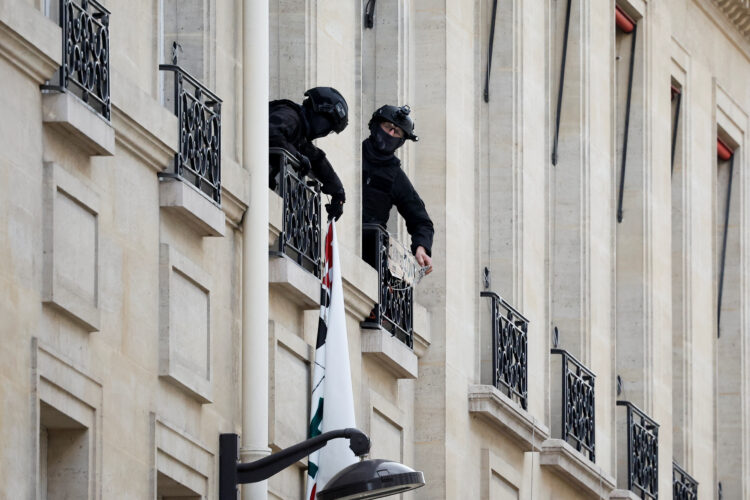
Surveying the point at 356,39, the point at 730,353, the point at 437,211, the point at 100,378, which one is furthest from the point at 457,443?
the point at 730,353

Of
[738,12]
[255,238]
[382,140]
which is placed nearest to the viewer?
[255,238]

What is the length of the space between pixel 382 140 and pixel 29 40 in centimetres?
667

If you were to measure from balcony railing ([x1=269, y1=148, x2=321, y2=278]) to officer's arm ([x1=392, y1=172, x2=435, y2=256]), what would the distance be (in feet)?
4.90

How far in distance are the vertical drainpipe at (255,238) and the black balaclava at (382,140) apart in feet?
9.82

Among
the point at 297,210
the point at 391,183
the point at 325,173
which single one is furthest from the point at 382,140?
the point at 297,210

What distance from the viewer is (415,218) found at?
2258 cm

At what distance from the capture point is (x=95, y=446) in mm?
17234

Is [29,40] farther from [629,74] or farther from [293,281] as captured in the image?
[629,74]

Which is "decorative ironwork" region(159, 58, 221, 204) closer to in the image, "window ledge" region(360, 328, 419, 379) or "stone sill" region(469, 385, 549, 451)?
"window ledge" region(360, 328, 419, 379)

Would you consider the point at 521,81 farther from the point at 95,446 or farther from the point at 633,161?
the point at 95,446

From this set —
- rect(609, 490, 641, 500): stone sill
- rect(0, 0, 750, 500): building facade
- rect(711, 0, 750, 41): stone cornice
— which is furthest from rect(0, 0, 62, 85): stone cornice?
rect(711, 0, 750, 41): stone cornice

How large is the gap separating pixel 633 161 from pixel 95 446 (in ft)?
49.7

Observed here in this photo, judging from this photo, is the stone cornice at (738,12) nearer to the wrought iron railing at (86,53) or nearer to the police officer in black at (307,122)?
the police officer in black at (307,122)

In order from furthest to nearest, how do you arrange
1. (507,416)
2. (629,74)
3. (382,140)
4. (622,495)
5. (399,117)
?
(629,74)
(622,495)
(507,416)
(382,140)
(399,117)
